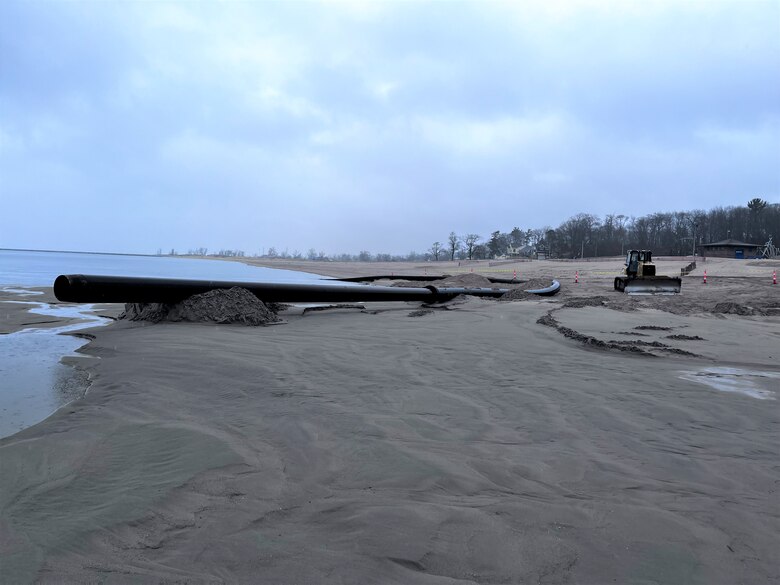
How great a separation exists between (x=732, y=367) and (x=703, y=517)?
4.44 meters

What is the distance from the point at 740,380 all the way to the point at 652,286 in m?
14.7

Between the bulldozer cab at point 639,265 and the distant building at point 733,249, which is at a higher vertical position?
the distant building at point 733,249

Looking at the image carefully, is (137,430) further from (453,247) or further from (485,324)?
(453,247)

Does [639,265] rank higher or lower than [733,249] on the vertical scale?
lower

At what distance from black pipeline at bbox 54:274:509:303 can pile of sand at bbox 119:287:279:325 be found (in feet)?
0.80

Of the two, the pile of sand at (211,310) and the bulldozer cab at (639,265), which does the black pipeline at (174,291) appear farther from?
the bulldozer cab at (639,265)

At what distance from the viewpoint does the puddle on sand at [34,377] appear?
4.00 m

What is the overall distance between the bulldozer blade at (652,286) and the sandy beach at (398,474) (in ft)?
43.7

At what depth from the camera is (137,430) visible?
356 cm

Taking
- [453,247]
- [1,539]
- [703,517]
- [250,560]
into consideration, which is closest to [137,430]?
[1,539]

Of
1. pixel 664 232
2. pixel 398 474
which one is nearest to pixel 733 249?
pixel 664 232

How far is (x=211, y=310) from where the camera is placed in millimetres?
9438

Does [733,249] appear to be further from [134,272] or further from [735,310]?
[134,272]

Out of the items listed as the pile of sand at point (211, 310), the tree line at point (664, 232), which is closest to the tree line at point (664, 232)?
the tree line at point (664, 232)
